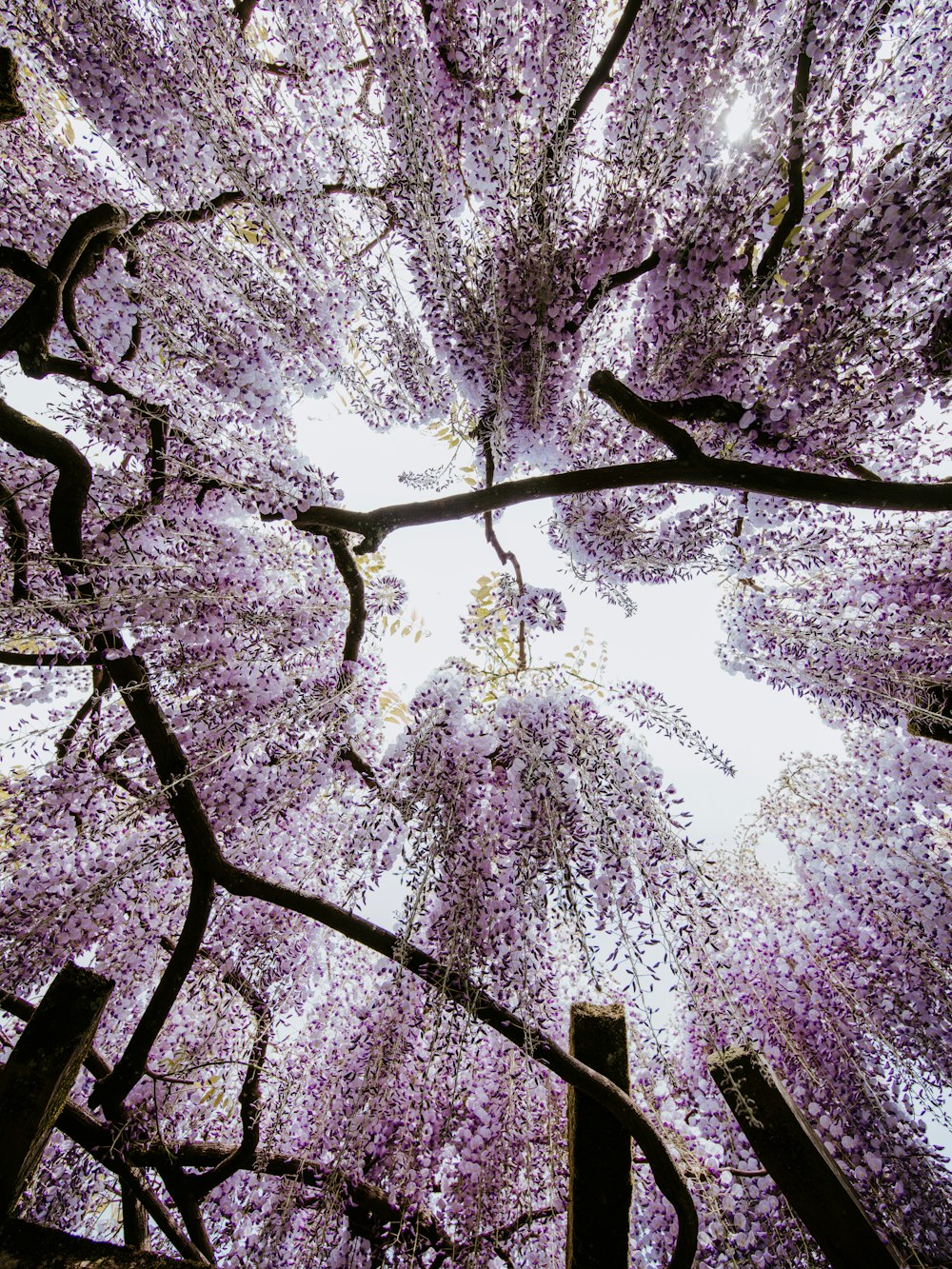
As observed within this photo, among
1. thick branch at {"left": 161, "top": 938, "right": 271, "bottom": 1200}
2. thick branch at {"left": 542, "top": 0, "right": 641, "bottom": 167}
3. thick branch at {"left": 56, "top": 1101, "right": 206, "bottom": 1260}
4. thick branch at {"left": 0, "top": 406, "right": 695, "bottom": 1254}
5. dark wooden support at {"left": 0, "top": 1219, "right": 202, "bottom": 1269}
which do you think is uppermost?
thick branch at {"left": 542, "top": 0, "right": 641, "bottom": 167}

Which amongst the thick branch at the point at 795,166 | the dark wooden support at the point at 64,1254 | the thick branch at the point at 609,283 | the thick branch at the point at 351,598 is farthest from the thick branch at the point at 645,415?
the dark wooden support at the point at 64,1254

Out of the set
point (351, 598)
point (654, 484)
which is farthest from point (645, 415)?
point (351, 598)

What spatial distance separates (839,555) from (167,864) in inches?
150

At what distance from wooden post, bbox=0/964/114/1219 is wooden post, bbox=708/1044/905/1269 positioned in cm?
195

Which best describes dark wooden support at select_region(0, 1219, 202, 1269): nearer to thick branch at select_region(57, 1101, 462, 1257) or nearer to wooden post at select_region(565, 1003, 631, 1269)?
wooden post at select_region(565, 1003, 631, 1269)

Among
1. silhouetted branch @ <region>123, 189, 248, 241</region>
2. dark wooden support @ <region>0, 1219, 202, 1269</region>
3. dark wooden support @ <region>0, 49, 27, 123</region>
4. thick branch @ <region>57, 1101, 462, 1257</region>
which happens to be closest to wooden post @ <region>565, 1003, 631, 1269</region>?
dark wooden support @ <region>0, 1219, 202, 1269</region>

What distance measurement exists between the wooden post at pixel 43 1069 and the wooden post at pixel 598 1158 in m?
1.53

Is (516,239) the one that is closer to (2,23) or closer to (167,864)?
(2,23)

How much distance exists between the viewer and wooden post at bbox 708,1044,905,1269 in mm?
1702

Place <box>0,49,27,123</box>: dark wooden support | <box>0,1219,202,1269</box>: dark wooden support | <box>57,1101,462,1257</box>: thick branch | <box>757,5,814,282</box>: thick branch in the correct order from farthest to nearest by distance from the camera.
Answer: <box>57,1101,462,1257</box>: thick branch < <box>0,49,27,123</box>: dark wooden support < <box>757,5,814,282</box>: thick branch < <box>0,1219,202,1269</box>: dark wooden support

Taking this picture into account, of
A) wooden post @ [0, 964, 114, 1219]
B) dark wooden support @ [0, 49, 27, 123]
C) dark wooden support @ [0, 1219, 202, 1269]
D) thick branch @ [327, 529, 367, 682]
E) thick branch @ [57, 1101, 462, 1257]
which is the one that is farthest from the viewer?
thick branch @ [327, 529, 367, 682]

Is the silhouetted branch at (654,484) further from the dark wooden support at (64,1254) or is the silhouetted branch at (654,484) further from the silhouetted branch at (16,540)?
the dark wooden support at (64,1254)

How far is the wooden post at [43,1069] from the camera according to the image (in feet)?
5.14

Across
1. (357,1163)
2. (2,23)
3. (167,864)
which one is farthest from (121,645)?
(2,23)
